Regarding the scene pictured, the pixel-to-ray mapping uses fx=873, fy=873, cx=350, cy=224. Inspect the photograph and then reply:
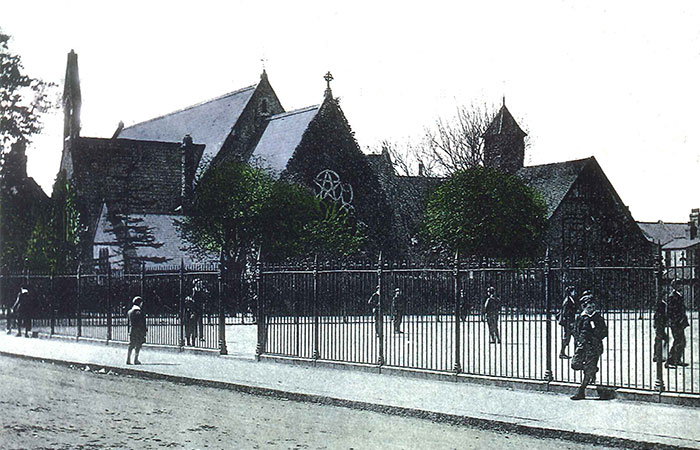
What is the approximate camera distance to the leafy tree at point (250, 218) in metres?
41.0

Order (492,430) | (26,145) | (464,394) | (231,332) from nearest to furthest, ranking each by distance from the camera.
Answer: (492,430)
(464,394)
(231,332)
(26,145)

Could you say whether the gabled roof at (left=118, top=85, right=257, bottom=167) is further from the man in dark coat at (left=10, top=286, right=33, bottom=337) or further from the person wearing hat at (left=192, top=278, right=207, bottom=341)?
the person wearing hat at (left=192, top=278, right=207, bottom=341)

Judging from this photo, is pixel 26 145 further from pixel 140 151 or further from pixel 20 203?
pixel 140 151

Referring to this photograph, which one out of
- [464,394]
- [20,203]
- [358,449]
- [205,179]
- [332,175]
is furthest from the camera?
[332,175]

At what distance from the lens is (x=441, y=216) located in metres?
43.8

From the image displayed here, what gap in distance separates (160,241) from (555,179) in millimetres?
29407

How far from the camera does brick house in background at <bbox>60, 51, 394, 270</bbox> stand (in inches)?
1917

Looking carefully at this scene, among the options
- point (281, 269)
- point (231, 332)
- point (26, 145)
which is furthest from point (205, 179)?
point (281, 269)

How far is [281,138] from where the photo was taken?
53.1 meters

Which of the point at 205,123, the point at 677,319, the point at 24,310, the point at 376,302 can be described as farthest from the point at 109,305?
the point at 205,123

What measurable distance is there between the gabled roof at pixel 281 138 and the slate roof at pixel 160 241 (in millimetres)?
6012

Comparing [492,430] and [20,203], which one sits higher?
[20,203]

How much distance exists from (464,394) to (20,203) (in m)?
38.9

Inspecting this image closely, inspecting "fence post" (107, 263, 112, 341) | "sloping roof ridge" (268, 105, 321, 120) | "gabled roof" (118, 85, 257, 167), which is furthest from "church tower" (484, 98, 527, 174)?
"fence post" (107, 263, 112, 341)
